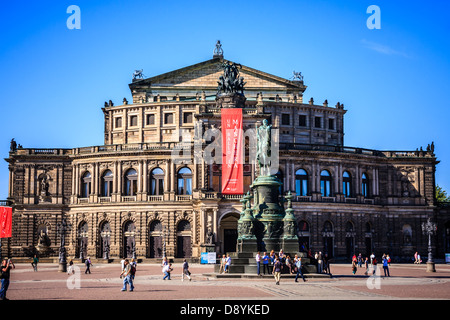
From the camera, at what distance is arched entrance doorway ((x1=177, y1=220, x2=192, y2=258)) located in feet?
261

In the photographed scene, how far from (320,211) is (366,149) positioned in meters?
12.4

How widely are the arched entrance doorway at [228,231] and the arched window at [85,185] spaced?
20.0 meters

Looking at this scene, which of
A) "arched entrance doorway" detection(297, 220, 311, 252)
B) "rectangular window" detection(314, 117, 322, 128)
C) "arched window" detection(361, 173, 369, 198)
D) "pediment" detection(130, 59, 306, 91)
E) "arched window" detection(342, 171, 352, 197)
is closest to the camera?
"arched entrance doorway" detection(297, 220, 311, 252)

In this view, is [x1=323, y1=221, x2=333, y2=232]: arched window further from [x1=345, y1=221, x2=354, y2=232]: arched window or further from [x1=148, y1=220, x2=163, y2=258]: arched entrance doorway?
[x1=148, y1=220, x2=163, y2=258]: arched entrance doorway

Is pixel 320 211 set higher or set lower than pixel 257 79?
lower

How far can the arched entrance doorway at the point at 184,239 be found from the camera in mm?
79625

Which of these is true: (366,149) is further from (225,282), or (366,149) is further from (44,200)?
(225,282)

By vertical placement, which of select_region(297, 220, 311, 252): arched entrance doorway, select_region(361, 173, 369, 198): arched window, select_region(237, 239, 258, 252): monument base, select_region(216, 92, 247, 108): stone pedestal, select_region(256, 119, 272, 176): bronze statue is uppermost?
select_region(216, 92, 247, 108): stone pedestal

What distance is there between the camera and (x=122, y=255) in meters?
80.8

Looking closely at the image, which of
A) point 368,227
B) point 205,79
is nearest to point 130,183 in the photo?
point 205,79

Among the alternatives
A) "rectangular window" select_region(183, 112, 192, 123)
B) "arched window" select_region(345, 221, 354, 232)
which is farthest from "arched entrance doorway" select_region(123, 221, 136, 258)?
"arched window" select_region(345, 221, 354, 232)

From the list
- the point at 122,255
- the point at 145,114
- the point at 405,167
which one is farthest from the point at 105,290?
the point at 405,167

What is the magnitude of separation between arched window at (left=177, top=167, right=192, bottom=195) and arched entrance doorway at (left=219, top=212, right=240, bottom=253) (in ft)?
21.9

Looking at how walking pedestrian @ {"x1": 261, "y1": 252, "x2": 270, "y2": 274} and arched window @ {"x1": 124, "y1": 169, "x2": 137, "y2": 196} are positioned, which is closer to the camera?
walking pedestrian @ {"x1": 261, "y1": 252, "x2": 270, "y2": 274}
